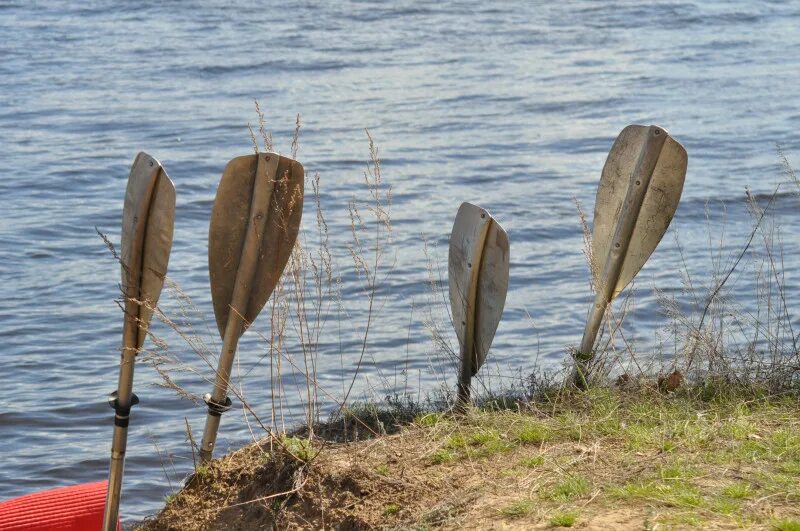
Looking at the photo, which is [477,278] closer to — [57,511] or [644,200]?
[644,200]

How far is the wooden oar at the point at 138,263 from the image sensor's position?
4711 millimetres

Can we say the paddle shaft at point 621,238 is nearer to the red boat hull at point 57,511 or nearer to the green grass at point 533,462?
the green grass at point 533,462

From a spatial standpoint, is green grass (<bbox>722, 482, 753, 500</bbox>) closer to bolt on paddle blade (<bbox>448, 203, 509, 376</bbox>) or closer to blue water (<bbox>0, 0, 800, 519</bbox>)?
bolt on paddle blade (<bbox>448, 203, 509, 376</bbox>)

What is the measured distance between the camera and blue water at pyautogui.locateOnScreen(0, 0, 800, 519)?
26.0ft

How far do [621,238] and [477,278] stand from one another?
0.73 meters

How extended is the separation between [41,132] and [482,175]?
5.38 m

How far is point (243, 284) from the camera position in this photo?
16.6 feet

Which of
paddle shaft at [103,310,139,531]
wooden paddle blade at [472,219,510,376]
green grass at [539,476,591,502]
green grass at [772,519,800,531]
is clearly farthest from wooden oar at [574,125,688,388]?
paddle shaft at [103,310,139,531]

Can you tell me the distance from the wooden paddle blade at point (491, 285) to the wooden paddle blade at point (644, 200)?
52 centimetres

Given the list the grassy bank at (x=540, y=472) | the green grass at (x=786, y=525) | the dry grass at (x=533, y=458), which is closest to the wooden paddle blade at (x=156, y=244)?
the dry grass at (x=533, y=458)

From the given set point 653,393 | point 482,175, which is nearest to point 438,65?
point 482,175

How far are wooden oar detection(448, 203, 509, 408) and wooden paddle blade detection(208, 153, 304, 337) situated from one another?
108cm

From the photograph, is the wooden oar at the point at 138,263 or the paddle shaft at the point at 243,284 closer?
the wooden oar at the point at 138,263

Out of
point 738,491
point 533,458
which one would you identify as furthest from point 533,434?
point 738,491
